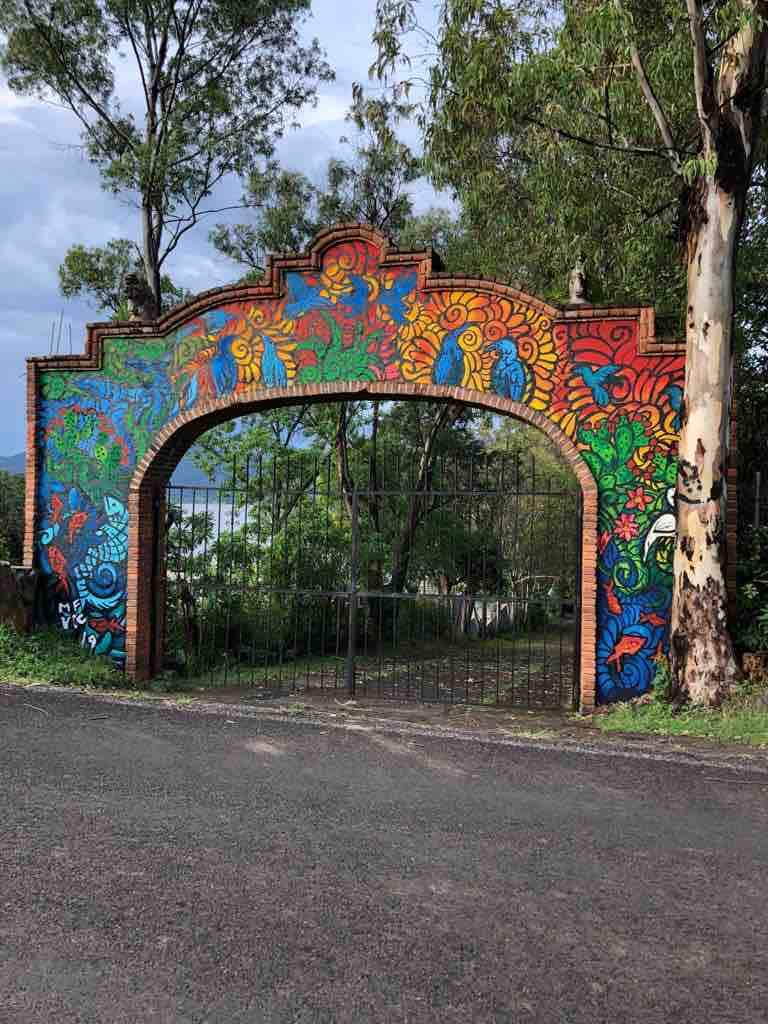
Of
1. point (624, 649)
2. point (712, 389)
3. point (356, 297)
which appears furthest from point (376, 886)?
point (356, 297)

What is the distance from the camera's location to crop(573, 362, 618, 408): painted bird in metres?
8.44

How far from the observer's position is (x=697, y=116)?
8.31 m

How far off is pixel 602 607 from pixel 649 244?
5.48 m

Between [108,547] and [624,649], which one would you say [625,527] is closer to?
[624,649]

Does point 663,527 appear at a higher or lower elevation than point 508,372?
lower

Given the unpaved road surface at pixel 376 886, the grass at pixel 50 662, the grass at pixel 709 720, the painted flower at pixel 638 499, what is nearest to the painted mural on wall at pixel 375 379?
the painted flower at pixel 638 499

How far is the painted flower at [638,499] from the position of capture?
832 centimetres

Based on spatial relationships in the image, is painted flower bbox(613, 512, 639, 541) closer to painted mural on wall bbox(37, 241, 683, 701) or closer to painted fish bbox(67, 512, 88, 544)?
painted mural on wall bbox(37, 241, 683, 701)

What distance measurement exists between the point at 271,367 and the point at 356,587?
3.04 metres

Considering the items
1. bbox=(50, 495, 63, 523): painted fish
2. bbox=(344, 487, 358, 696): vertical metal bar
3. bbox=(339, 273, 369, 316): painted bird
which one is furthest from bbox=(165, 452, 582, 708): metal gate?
bbox=(339, 273, 369, 316): painted bird

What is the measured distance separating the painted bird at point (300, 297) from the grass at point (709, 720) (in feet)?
16.6

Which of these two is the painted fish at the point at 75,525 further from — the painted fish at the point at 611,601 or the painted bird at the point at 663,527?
the painted bird at the point at 663,527

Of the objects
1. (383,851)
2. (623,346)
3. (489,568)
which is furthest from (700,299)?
(489,568)

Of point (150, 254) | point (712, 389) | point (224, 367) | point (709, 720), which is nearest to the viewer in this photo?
point (709, 720)
